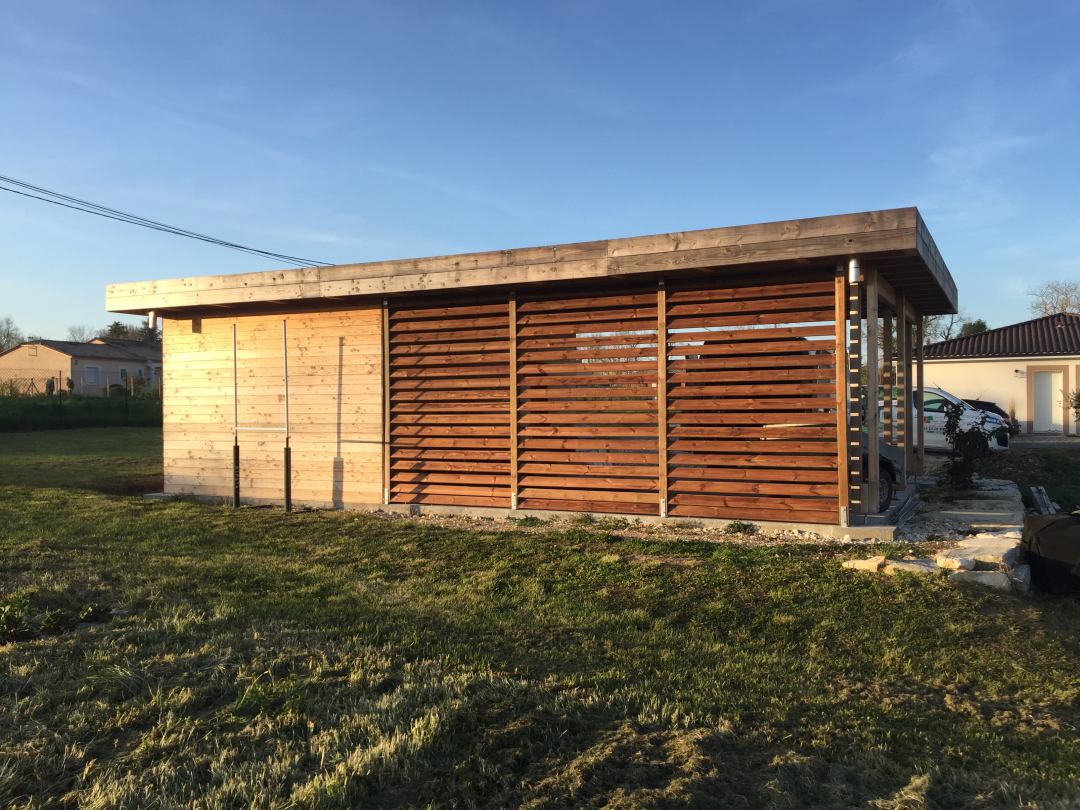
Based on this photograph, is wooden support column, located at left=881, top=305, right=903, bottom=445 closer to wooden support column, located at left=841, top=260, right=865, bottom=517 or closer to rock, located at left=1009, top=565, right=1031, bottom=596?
wooden support column, located at left=841, top=260, right=865, bottom=517

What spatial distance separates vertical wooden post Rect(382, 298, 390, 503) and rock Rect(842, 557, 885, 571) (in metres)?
5.82

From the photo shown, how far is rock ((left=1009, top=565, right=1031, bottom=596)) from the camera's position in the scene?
19.3ft

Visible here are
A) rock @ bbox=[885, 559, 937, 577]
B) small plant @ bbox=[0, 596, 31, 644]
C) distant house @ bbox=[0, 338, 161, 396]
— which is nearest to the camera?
small plant @ bbox=[0, 596, 31, 644]

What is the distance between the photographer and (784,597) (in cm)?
559

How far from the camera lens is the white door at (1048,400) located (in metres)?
24.2

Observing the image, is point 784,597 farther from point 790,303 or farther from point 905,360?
point 905,360

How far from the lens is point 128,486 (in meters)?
12.6

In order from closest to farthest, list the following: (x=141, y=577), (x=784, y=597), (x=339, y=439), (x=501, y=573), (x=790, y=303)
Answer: (x=784, y=597)
(x=141, y=577)
(x=501, y=573)
(x=790, y=303)
(x=339, y=439)

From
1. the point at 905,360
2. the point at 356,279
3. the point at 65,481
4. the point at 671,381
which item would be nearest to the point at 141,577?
the point at 356,279

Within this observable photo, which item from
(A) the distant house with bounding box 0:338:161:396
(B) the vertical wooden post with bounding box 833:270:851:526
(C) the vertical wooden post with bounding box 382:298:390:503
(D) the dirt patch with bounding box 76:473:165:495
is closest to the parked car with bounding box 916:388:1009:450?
(B) the vertical wooden post with bounding box 833:270:851:526

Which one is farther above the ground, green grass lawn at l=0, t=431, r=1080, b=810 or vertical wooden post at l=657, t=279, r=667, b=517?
vertical wooden post at l=657, t=279, r=667, b=517

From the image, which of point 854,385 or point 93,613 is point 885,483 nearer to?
point 854,385

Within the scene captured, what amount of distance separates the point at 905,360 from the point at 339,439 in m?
8.07

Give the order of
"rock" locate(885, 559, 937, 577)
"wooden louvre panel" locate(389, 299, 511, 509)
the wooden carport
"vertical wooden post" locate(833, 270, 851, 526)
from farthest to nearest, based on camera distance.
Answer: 1. "wooden louvre panel" locate(389, 299, 511, 509)
2. the wooden carport
3. "vertical wooden post" locate(833, 270, 851, 526)
4. "rock" locate(885, 559, 937, 577)
